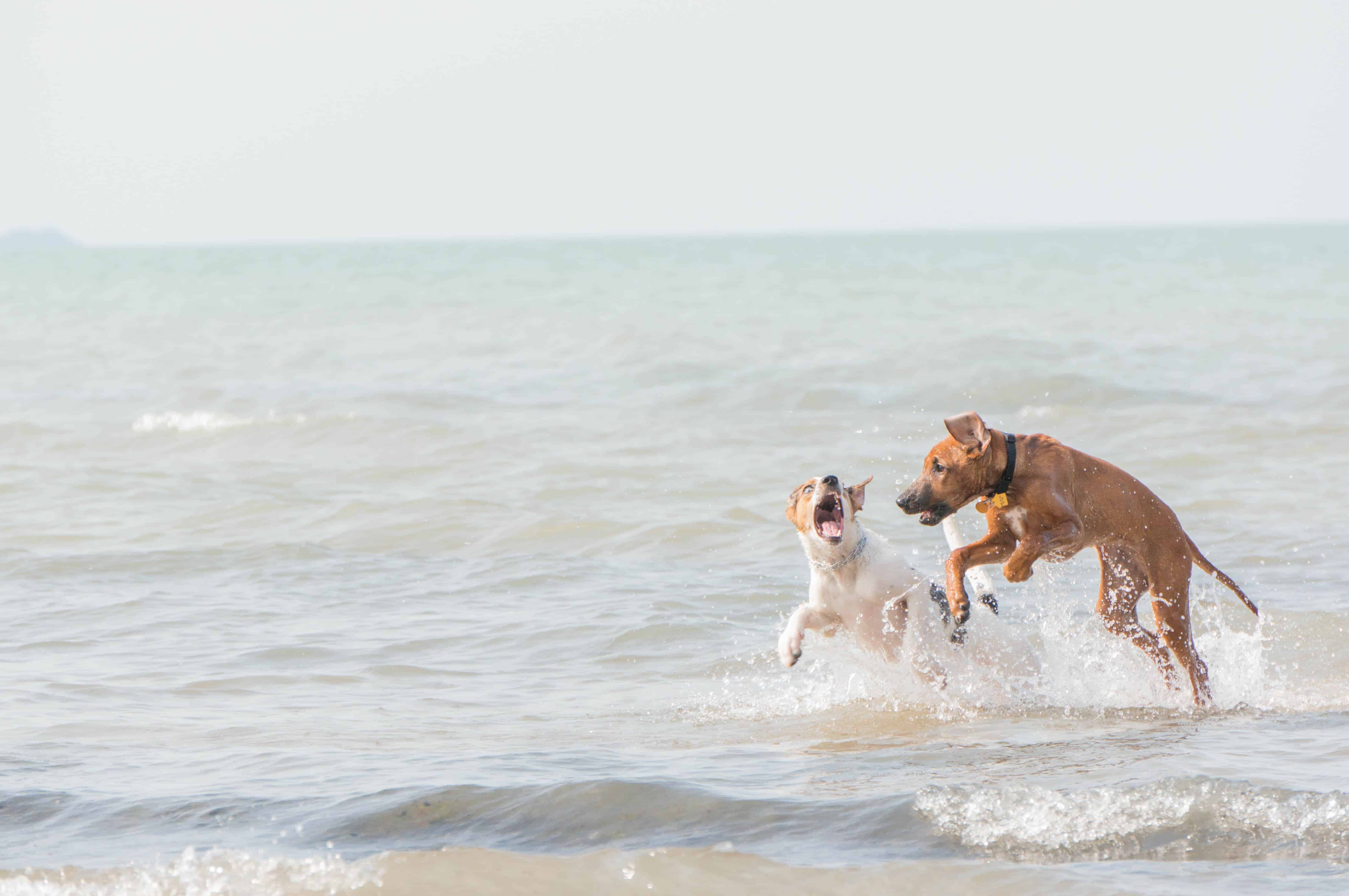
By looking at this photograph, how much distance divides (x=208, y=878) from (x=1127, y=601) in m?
3.83

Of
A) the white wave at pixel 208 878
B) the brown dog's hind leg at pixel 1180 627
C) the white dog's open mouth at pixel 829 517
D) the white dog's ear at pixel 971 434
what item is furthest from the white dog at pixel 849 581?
the white wave at pixel 208 878

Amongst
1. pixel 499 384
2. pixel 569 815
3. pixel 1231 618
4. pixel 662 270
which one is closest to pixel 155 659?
pixel 569 815

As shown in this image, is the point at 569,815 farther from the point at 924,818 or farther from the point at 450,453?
the point at 450,453

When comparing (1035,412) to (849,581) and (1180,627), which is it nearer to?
(1180,627)

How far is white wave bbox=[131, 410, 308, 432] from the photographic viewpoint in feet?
54.1

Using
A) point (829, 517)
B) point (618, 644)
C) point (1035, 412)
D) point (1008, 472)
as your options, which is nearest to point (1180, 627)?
point (1008, 472)

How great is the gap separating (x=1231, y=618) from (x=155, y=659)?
568 cm

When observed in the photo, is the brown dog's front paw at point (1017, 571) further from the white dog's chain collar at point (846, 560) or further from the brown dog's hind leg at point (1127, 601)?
the white dog's chain collar at point (846, 560)

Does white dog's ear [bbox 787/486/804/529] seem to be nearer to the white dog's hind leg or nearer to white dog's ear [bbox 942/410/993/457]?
the white dog's hind leg

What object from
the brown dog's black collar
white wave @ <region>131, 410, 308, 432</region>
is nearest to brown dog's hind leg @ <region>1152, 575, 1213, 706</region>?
the brown dog's black collar

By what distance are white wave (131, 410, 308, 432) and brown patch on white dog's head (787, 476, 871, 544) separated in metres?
11.6

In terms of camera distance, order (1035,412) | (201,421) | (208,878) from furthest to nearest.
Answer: (201,421), (1035,412), (208,878)

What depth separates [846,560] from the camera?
623 centimetres

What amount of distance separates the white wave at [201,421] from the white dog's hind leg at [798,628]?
11.4 m
